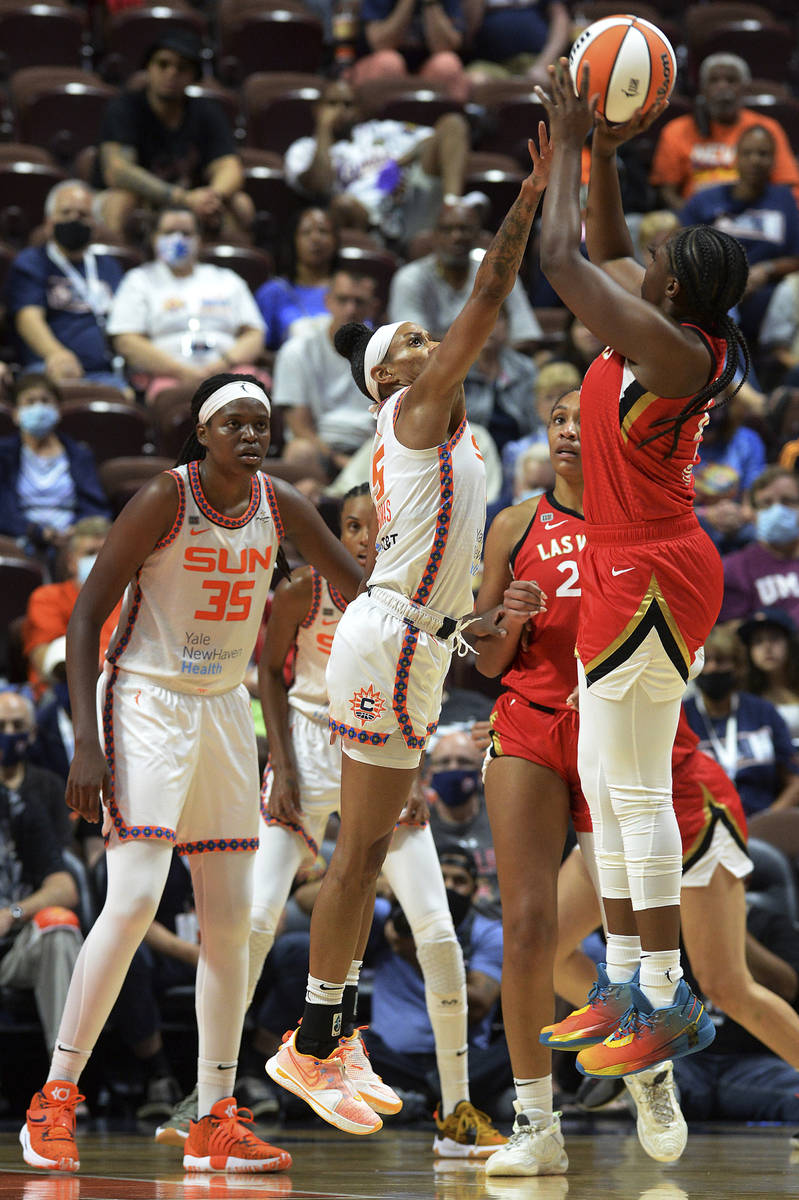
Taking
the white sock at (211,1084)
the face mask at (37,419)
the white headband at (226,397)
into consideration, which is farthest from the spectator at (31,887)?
the white headband at (226,397)

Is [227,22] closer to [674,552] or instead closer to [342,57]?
[342,57]

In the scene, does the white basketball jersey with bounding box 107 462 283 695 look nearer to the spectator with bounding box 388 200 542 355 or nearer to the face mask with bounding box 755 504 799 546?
the face mask with bounding box 755 504 799 546

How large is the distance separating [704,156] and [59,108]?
4.73 m

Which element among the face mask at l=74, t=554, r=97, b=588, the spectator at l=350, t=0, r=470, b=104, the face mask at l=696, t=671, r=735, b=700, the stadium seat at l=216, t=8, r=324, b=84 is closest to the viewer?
the face mask at l=696, t=671, r=735, b=700

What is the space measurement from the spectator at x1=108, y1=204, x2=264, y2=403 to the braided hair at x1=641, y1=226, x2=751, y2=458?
A: 6067 millimetres

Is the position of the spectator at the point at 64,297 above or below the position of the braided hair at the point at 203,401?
below

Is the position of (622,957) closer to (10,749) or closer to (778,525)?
(10,749)

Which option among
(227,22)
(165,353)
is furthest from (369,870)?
(227,22)

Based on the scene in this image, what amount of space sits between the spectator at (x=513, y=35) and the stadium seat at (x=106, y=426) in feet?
17.9

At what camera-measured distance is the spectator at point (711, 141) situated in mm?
11906

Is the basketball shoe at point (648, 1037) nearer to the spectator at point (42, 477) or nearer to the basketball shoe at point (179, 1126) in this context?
the basketball shoe at point (179, 1126)

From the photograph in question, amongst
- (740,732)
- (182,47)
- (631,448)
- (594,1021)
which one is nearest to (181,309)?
(182,47)

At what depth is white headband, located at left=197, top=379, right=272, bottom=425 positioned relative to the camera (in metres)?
4.61

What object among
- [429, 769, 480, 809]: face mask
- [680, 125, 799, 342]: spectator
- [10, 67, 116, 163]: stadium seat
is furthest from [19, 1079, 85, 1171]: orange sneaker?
[10, 67, 116, 163]: stadium seat
